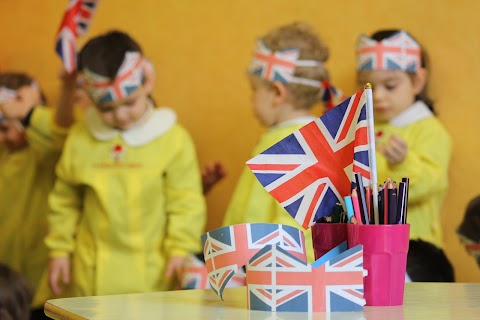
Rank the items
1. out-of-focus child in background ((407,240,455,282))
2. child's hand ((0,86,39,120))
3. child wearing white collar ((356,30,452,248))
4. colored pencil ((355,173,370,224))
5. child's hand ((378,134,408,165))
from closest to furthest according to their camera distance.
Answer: colored pencil ((355,173,370,224)) → out-of-focus child in background ((407,240,455,282)) → child's hand ((378,134,408,165)) → child wearing white collar ((356,30,452,248)) → child's hand ((0,86,39,120))

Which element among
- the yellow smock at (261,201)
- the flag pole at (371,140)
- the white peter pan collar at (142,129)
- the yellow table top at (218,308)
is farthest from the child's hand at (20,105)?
the flag pole at (371,140)

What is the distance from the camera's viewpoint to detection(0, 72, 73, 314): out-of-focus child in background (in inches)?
119

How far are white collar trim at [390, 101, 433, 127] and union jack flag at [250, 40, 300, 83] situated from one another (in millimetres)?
302

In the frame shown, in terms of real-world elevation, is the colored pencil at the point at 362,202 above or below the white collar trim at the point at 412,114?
below

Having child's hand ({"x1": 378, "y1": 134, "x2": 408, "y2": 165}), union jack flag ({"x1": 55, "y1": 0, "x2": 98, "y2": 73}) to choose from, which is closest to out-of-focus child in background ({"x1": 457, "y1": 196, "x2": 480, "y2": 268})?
child's hand ({"x1": 378, "y1": 134, "x2": 408, "y2": 165})

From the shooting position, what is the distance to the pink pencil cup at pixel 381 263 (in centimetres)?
91

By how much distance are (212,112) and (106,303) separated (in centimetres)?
193

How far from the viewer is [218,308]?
0.89 meters

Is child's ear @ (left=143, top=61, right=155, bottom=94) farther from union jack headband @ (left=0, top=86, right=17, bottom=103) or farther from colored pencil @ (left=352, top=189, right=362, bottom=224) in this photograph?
colored pencil @ (left=352, top=189, right=362, bottom=224)

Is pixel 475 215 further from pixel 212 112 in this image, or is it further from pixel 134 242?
pixel 212 112

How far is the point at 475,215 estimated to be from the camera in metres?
1.77

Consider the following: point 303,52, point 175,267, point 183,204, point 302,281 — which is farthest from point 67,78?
point 302,281

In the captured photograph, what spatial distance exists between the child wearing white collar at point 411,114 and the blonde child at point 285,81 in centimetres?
11

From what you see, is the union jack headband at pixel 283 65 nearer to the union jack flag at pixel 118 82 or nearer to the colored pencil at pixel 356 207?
the union jack flag at pixel 118 82
